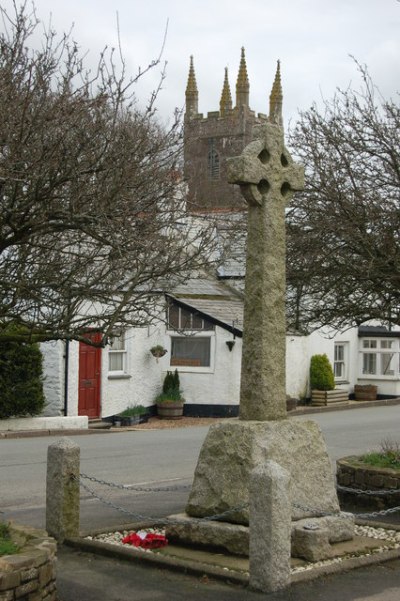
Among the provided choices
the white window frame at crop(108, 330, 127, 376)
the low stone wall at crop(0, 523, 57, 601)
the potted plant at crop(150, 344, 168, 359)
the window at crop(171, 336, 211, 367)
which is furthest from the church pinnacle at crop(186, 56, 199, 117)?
the low stone wall at crop(0, 523, 57, 601)

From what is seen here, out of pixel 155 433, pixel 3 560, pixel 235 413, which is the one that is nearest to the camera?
pixel 3 560

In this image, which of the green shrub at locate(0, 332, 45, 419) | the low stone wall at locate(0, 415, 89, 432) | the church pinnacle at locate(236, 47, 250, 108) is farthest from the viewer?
the church pinnacle at locate(236, 47, 250, 108)

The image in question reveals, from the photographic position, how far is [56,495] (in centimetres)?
910

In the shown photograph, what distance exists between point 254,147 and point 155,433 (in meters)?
13.8

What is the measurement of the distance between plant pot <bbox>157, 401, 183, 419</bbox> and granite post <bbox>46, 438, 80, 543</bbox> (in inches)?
660

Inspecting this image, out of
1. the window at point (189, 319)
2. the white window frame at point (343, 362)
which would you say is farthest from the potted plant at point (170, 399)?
the white window frame at point (343, 362)

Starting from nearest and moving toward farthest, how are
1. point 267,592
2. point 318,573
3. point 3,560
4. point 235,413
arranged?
point 3,560, point 267,592, point 318,573, point 235,413

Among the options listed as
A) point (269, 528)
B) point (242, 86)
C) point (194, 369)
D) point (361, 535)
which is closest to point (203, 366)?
point (194, 369)

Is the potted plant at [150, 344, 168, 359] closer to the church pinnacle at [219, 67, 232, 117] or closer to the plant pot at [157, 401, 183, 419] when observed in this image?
the plant pot at [157, 401, 183, 419]

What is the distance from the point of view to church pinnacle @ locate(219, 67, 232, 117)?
7525 cm

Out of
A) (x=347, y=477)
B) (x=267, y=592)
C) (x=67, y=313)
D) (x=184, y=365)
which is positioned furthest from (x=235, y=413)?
(x=267, y=592)

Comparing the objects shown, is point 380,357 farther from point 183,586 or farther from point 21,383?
point 183,586

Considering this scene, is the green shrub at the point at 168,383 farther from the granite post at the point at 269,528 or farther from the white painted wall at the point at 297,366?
the granite post at the point at 269,528

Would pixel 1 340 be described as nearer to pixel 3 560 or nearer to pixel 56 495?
pixel 56 495
